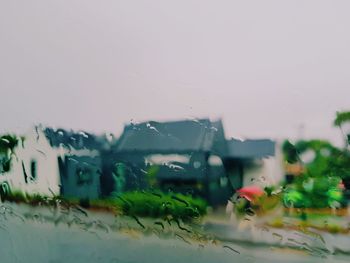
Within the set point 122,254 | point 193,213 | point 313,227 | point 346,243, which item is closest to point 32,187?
point 122,254

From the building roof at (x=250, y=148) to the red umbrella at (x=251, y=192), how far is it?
0.35 ft

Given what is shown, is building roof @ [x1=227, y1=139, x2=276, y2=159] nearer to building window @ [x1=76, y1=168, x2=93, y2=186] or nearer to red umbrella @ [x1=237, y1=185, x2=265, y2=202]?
red umbrella @ [x1=237, y1=185, x2=265, y2=202]

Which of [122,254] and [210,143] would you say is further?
[122,254]

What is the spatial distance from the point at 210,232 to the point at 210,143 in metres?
0.32

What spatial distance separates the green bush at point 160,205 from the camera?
57.8 inches

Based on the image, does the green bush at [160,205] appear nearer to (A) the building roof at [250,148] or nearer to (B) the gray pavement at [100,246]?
(B) the gray pavement at [100,246]

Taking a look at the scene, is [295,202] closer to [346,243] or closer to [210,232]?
[346,243]

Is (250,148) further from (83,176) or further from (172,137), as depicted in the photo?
(83,176)

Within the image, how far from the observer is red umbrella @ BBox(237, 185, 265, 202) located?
4.58 ft

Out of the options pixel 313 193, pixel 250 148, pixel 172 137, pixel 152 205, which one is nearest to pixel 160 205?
pixel 152 205

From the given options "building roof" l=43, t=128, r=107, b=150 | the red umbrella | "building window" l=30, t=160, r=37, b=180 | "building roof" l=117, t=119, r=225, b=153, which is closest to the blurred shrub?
the red umbrella

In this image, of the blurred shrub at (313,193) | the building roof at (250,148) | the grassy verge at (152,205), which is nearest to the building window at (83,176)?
the grassy verge at (152,205)

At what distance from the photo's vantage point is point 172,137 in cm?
152

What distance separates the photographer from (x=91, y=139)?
1.65 metres
